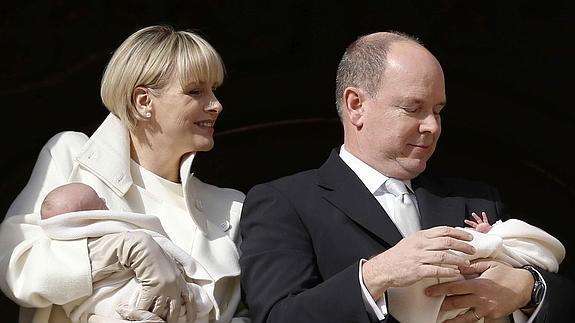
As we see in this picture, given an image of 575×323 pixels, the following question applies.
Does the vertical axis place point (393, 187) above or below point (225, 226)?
above

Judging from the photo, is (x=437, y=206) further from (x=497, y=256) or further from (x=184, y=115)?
(x=184, y=115)

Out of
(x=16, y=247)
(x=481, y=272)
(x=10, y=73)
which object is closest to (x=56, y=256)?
(x=16, y=247)

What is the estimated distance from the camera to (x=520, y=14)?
472 centimetres

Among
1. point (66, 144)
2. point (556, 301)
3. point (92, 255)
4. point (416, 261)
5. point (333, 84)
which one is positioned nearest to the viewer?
point (416, 261)

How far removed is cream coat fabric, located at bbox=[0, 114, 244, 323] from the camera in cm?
325

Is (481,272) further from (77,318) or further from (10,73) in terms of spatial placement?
(10,73)

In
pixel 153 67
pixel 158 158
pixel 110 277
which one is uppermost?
pixel 153 67

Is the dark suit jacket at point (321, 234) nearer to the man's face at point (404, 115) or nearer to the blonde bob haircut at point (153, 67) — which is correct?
the man's face at point (404, 115)

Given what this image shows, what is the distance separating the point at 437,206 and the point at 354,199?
20 centimetres

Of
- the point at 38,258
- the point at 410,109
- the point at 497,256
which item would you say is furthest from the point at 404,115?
the point at 38,258

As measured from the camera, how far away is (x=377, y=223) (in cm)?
345

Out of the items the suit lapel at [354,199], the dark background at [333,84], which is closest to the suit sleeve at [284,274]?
the suit lapel at [354,199]

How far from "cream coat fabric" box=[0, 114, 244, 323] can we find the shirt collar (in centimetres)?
31

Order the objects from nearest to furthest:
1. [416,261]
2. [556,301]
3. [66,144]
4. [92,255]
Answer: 1. [416,261]
2. [92,255]
3. [556,301]
4. [66,144]
